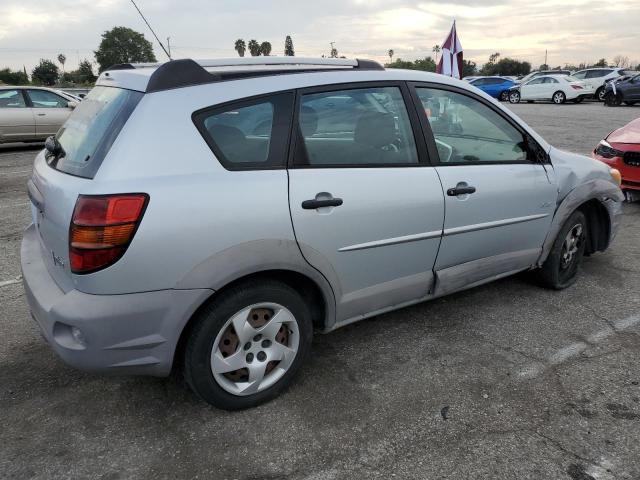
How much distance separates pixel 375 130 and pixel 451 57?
6139 mm

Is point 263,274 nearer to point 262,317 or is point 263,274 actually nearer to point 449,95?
point 262,317

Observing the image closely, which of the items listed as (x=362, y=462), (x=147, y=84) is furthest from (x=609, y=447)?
(x=147, y=84)

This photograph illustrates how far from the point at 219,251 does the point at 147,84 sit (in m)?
0.84

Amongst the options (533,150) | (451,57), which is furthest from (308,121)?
(451,57)

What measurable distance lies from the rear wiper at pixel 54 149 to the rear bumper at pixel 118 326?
0.77 metres

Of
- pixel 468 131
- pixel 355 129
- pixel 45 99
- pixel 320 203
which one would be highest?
pixel 45 99

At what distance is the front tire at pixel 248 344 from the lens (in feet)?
7.97

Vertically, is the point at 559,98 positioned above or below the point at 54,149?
below

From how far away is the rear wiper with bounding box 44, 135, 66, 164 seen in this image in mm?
2738

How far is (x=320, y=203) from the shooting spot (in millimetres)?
2582

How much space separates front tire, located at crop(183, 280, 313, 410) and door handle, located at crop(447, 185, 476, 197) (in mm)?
1109

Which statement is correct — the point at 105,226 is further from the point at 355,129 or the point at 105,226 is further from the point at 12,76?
the point at 12,76

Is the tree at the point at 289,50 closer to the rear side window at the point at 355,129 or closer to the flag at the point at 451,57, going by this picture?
the rear side window at the point at 355,129

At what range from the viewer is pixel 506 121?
357cm
